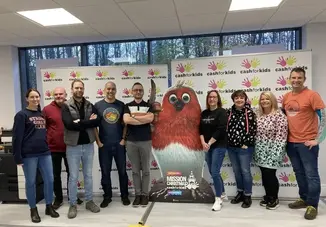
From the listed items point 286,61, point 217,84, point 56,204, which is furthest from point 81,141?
point 286,61

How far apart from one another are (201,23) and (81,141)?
2.35 m

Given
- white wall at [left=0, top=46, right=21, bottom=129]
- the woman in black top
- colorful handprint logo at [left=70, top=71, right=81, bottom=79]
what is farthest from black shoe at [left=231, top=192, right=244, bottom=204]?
white wall at [left=0, top=46, right=21, bottom=129]

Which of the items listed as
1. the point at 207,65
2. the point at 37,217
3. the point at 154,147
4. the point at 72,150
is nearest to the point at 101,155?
the point at 72,150

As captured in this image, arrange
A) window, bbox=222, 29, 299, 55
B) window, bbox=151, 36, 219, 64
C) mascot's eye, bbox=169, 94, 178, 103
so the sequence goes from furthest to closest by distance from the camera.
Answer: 1. window, bbox=151, 36, 219, 64
2. window, bbox=222, 29, 299, 55
3. mascot's eye, bbox=169, 94, 178, 103

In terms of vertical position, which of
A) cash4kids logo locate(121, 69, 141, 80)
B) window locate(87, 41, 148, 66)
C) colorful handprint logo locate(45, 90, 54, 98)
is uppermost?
window locate(87, 41, 148, 66)

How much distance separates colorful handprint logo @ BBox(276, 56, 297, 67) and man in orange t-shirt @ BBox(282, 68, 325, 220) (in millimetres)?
584

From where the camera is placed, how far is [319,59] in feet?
13.6

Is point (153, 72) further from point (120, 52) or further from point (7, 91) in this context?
point (7, 91)

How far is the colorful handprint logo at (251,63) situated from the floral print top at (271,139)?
748 millimetres

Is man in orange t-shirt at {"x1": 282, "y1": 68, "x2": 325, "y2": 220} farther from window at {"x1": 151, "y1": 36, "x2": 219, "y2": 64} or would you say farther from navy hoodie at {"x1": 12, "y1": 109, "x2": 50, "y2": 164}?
navy hoodie at {"x1": 12, "y1": 109, "x2": 50, "y2": 164}

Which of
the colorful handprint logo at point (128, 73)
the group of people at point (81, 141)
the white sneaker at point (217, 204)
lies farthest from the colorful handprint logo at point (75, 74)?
the white sneaker at point (217, 204)

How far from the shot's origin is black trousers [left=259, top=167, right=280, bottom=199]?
345 cm

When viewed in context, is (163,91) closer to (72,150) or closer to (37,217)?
(72,150)

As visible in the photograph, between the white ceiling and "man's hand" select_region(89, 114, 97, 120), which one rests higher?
the white ceiling
